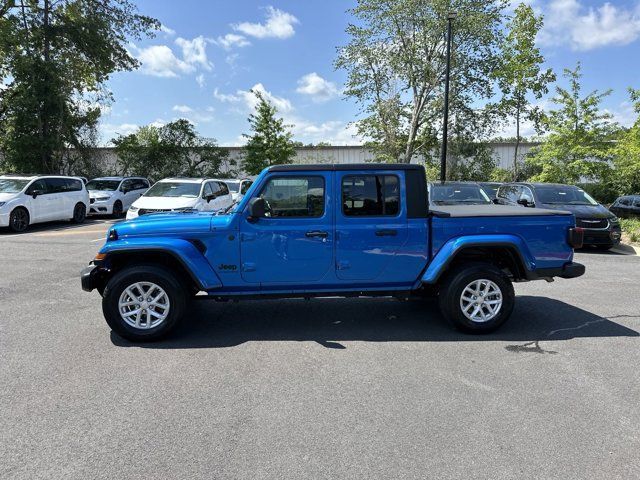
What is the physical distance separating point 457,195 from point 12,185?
1330 centimetres

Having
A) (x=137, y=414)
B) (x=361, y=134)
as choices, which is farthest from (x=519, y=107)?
(x=137, y=414)

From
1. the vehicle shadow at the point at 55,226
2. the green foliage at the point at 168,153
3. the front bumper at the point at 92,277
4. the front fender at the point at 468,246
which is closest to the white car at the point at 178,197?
the vehicle shadow at the point at 55,226

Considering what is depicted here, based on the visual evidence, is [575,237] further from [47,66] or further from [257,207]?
[47,66]

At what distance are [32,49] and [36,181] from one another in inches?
452

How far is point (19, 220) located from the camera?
14016 millimetres

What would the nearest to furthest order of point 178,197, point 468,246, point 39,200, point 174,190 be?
point 468,246, point 178,197, point 174,190, point 39,200

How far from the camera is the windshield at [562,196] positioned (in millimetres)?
12023

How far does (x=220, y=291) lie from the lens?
5.02 meters

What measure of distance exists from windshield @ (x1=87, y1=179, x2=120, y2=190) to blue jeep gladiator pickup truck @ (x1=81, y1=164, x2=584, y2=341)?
16.1 m

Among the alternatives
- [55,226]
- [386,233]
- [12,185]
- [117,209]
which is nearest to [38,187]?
[12,185]

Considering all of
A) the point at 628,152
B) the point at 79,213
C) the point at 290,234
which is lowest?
the point at 79,213

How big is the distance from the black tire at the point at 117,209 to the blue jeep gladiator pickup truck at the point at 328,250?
15.3m

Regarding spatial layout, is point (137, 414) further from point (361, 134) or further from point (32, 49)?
point (361, 134)

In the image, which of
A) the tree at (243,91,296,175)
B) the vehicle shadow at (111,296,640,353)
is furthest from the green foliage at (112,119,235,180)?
the vehicle shadow at (111,296,640,353)
